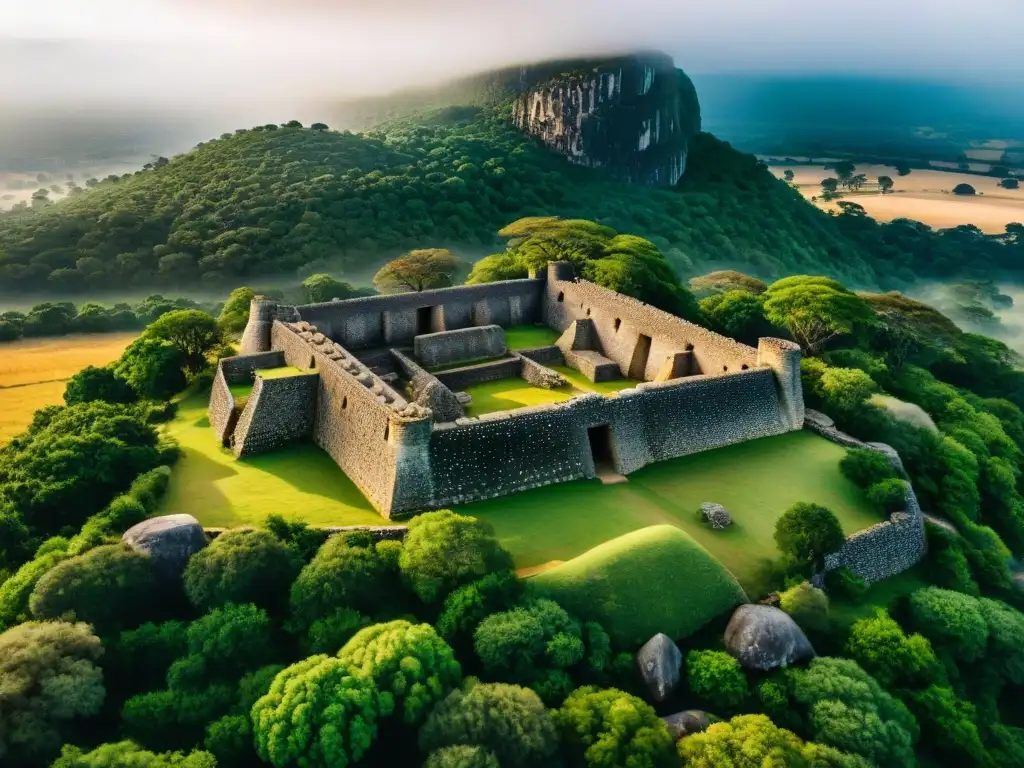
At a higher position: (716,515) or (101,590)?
(101,590)

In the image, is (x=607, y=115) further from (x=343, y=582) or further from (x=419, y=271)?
(x=343, y=582)

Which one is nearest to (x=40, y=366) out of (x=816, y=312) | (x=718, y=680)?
(x=718, y=680)

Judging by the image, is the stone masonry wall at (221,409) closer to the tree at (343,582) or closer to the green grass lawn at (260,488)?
the green grass lawn at (260,488)

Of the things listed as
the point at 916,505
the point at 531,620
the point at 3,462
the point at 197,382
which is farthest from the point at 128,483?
the point at 916,505

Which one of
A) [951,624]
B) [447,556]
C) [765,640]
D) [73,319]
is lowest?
[73,319]

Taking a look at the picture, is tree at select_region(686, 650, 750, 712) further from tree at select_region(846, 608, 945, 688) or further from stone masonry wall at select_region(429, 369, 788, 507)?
stone masonry wall at select_region(429, 369, 788, 507)

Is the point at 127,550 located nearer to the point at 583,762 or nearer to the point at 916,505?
the point at 583,762
